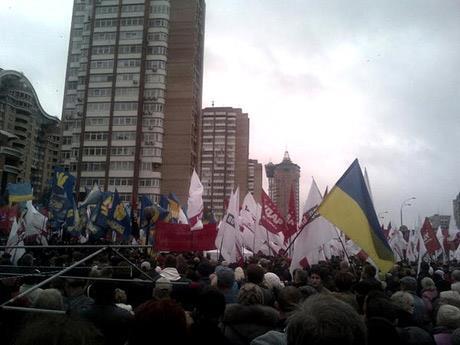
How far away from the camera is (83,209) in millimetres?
22453

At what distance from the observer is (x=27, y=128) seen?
10419 centimetres

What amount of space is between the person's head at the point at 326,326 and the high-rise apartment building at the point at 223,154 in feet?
389

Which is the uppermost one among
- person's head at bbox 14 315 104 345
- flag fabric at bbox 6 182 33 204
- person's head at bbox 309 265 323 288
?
flag fabric at bbox 6 182 33 204

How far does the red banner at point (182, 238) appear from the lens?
436 inches

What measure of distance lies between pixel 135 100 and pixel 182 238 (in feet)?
183

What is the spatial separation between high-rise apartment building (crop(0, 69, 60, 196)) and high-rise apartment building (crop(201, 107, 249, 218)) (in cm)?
4421

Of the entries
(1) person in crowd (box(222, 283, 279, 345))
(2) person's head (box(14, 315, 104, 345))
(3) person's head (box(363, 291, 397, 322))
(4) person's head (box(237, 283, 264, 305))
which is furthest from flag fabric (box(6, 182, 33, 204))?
(2) person's head (box(14, 315, 104, 345))

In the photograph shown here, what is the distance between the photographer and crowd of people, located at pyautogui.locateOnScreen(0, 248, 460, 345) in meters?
1.95

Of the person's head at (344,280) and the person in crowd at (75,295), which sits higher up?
the person's head at (344,280)

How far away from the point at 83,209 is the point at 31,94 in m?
96.0

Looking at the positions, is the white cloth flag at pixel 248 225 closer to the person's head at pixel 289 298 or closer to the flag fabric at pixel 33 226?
the flag fabric at pixel 33 226

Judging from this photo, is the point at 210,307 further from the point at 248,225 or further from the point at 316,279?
the point at 248,225

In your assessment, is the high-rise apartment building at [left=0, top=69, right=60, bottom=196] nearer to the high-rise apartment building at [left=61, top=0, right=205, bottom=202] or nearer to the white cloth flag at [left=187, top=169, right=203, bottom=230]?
the high-rise apartment building at [left=61, top=0, right=205, bottom=202]

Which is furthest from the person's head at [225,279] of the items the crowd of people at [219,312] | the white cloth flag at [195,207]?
the white cloth flag at [195,207]
